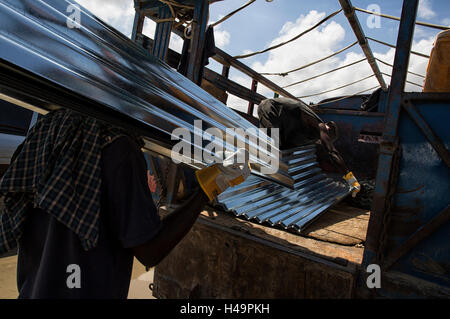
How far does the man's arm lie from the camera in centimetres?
116

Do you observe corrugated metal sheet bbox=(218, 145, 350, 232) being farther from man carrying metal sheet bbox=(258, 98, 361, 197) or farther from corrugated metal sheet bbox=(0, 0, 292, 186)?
corrugated metal sheet bbox=(0, 0, 292, 186)

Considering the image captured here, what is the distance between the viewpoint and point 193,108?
5.94 ft

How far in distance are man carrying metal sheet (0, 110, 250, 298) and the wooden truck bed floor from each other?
100 cm

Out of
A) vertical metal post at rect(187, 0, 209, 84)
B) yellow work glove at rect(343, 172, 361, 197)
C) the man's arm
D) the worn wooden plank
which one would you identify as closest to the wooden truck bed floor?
the worn wooden plank

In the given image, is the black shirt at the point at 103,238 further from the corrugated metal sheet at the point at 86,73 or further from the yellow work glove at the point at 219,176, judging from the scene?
the yellow work glove at the point at 219,176

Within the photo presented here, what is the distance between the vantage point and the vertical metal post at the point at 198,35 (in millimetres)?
2857

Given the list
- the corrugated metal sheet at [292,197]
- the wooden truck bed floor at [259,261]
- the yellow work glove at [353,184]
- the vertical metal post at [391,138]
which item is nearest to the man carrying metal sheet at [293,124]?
the yellow work glove at [353,184]

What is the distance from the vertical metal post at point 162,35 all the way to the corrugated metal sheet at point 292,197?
1.78 m

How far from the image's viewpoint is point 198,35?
9.48 ft

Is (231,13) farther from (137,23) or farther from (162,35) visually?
(137,23)

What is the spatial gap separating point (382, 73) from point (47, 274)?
7.14 m

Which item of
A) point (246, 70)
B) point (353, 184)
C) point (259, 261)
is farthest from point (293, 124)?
point (259, 261)
